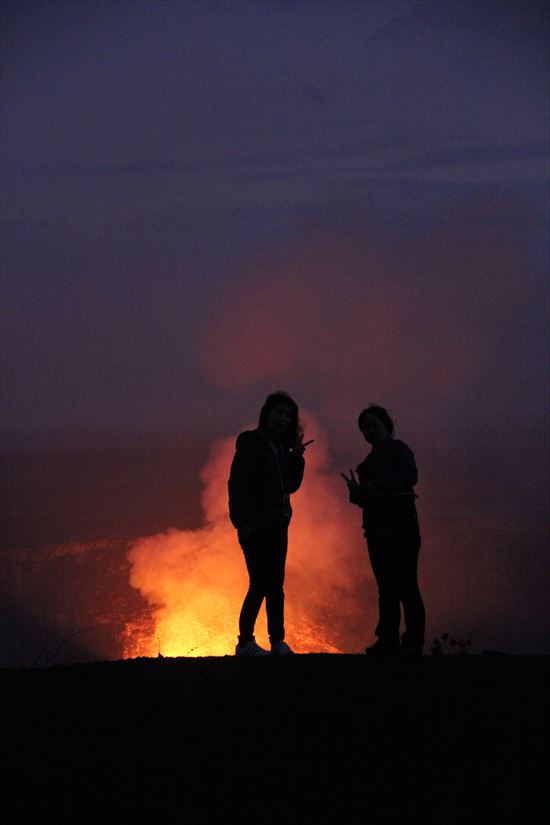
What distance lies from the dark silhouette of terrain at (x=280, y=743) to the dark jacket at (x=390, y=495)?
113 centimetres

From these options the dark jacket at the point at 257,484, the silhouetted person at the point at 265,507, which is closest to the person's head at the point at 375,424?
the silhouetted person at the point at 265,507

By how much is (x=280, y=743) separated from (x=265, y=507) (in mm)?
2207

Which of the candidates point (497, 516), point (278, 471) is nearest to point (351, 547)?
point (497, 516)

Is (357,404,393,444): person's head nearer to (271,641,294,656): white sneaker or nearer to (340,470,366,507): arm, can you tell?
(340,470,366,507): arm

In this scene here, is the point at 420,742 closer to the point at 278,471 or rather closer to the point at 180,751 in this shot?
the point at 180,751

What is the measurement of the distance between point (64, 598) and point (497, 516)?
227ft

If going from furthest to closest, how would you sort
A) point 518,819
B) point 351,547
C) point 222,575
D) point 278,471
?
1. point 351,547
2. point 222,575
3. point 278,471
4. point 518,819

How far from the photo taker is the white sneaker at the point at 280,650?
22.1 feet

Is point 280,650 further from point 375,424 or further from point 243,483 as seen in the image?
point 375,424

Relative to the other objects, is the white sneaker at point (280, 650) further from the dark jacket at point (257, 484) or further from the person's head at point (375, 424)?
the person's head at point (375, 424)

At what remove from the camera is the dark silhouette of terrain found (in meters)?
4.61

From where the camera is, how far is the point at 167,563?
79.9 m

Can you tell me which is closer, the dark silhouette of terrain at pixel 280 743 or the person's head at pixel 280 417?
the dark silhouette of terrain at pixel 280 743

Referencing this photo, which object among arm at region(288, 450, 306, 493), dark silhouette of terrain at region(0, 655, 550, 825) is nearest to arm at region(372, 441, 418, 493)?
arm at region(288, 450, 306, 493)
